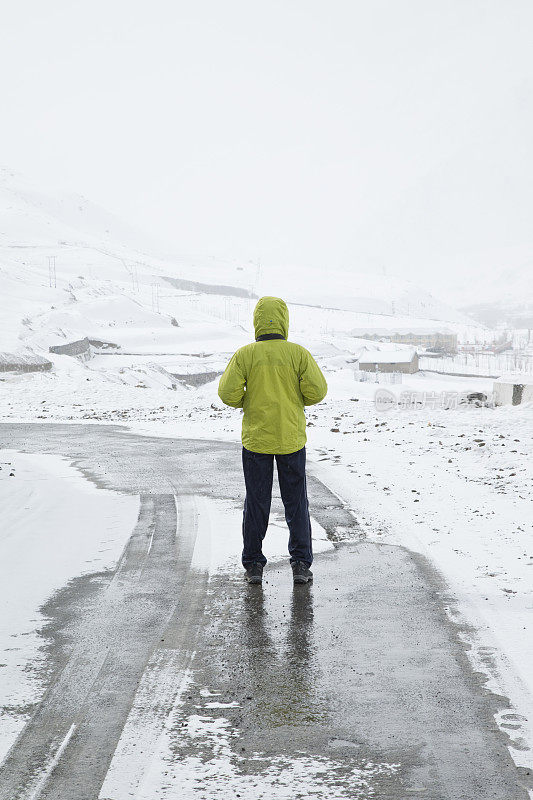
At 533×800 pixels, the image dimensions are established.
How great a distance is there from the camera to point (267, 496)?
5.64m

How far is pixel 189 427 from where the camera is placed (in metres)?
17.3

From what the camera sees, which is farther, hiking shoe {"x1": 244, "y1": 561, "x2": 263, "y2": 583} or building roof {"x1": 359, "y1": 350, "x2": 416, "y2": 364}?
building roof {"x1": 359, "y1": 350, "x2": 416, "y2": 364}

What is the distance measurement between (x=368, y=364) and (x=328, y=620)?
75649 mm

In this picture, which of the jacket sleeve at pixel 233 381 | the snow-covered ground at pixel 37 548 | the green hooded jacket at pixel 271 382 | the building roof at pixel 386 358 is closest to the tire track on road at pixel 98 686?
the snow-covered ground at pixel 37 548

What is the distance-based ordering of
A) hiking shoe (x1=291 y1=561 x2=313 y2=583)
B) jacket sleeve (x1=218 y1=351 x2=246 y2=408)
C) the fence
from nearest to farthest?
hiking shoe (x1=291 y1=561 x2=313 y2=583) < jacket sleeve (x1=218 y1=351 x2=246 y2=408) < the fence

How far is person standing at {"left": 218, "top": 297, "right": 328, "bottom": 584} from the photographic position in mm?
5535

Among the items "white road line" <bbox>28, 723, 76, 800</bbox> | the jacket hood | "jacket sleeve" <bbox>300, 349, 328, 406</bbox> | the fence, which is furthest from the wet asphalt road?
the fence

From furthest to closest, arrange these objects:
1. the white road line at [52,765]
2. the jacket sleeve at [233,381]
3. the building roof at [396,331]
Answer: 1. the building roof at [396,331]
2. the jacket sleeve at [233,381]
3. the white road line at [52,765]

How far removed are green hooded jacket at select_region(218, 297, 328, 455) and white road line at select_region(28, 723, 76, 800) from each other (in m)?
2.72

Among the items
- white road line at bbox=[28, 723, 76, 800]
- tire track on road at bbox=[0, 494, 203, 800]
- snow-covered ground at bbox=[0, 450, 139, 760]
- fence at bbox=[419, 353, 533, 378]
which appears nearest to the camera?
white road line at bbox=[28, 723, 76, 800]

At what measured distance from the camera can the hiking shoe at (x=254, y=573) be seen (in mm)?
5375

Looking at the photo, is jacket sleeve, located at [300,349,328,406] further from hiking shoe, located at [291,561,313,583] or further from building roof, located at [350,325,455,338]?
building roof, located at [350,325,455,338]

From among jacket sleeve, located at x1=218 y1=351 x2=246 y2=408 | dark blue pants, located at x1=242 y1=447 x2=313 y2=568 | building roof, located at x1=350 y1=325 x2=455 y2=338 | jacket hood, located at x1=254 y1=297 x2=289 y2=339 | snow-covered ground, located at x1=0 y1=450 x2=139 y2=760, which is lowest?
snow-covered ground, located at x1=0 y1=450 x2=139 y2=760

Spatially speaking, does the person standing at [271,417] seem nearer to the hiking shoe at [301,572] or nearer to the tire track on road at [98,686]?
the hiking shoe at [301,572]
